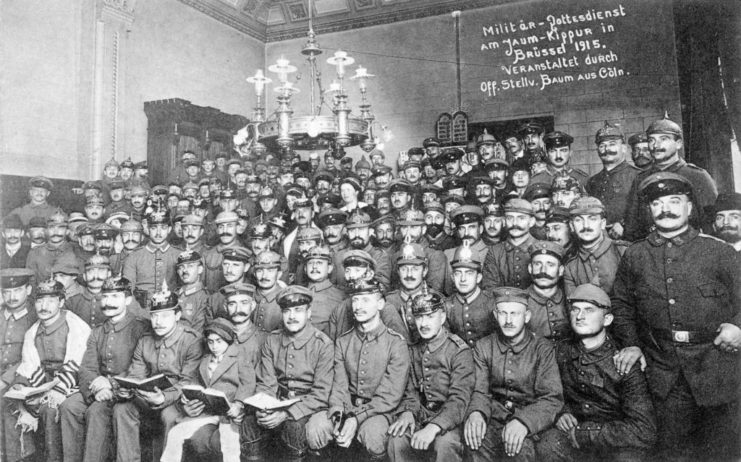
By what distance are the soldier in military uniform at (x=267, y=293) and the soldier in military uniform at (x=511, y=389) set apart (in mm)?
1931

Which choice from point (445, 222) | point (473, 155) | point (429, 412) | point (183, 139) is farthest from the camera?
point (183, 139)

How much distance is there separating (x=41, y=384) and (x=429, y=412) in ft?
10.0

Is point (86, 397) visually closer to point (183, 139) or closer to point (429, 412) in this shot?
point (429, 412)

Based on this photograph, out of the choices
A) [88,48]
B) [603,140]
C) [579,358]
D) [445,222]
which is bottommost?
[579,358]

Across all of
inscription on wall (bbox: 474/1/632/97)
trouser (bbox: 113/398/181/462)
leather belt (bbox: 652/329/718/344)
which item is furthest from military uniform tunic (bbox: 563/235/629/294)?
inscription on wall (bbox: 474/1/632/97)

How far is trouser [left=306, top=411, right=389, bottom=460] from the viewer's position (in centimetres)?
334

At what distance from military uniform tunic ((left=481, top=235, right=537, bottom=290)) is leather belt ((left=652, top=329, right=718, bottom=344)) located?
4.58ft

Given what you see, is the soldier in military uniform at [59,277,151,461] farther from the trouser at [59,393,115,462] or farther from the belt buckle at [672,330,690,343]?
the belt buckle at [672,330,690,343]

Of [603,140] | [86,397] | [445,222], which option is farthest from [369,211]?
[86,397]

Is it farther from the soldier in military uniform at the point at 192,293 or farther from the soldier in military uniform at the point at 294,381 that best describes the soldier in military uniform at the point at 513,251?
the soldier in military uniform at the point at 192,293

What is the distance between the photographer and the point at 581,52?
994 centimetres

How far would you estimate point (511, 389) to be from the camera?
3.37m

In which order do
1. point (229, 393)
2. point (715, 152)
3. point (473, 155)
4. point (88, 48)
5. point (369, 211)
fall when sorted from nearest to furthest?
point (229, 393) → point (715, 152) → point (369, 211) → point (473, 155) → point (88, 48)

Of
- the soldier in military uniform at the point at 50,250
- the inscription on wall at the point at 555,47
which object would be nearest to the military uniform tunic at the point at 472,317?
the soldier in military uniform at the point at 50,250
